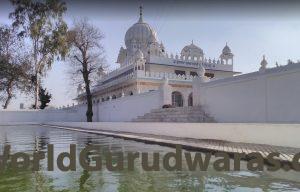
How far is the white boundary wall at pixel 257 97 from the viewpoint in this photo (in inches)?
552

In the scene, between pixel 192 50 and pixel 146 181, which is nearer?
pixel 146 181

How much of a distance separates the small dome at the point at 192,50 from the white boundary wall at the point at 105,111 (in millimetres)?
12832

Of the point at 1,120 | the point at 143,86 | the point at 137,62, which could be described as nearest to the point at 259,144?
the point at 143,86

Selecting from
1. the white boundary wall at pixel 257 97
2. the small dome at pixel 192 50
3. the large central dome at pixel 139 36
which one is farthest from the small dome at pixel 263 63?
the large central dome at pixel 139 36

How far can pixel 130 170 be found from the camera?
7.44 meters

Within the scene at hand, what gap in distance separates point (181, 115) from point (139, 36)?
99.4ft

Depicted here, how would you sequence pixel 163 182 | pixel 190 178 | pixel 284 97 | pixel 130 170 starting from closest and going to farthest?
pixel 163 182 → pixel 190 178 → pixel 130 170 → pixel 284 97

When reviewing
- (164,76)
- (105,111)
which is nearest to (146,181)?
(105,111)

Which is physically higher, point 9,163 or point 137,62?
point 137,62

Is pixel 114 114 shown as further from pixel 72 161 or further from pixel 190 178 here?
pixel 190 178

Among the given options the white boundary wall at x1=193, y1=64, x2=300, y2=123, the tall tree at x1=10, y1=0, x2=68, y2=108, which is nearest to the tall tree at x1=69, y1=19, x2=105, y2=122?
the tall tree at x1=10, y1=0, x2=68, y2=108

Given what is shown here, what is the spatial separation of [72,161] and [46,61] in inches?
1314

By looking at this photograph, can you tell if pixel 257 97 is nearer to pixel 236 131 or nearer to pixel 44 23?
pixel 236 131

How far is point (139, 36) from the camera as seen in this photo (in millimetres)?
49781
